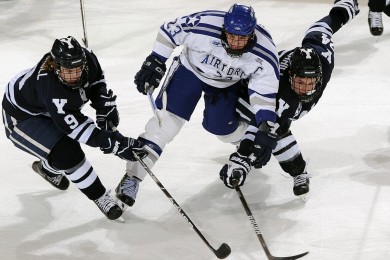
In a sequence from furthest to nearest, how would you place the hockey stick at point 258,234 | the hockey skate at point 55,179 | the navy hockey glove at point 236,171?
the hockey skate at point 55,179 < the navy hockey glove at point 236,171 < the hockey stick at point 258,234

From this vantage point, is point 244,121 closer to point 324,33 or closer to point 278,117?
point 278,117

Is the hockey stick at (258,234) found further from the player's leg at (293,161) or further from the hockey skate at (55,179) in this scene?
the hockey skate at (55,179)

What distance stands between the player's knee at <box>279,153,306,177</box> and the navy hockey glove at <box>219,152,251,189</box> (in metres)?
0.31

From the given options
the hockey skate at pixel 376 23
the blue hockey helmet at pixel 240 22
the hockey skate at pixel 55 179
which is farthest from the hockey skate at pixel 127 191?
the hockey skate at pixel 376 23

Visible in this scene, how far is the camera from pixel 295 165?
11.8ft

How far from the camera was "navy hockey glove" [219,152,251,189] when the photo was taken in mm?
3322

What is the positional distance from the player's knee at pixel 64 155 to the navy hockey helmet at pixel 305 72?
0.97 meters

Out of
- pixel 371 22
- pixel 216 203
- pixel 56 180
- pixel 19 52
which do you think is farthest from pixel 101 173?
pixel 371 22

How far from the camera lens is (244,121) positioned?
374cm

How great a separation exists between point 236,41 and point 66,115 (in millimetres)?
762

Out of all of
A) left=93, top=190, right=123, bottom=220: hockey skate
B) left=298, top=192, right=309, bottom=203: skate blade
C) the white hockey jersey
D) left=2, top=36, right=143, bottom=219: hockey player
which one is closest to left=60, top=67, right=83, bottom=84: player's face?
left=2, top=36, right=143, bottom=219: hockey player

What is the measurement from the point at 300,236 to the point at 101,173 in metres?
1.12

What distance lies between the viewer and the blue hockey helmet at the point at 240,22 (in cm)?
323

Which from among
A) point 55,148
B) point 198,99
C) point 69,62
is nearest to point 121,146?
point 55,148
